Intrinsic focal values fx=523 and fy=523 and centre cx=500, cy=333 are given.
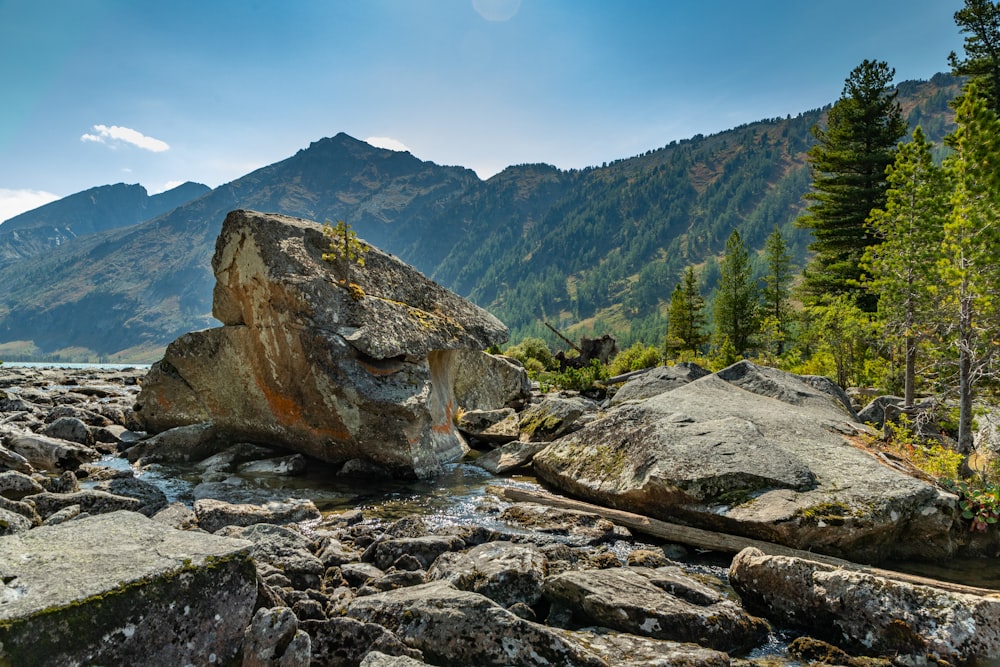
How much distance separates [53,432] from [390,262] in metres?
11.6

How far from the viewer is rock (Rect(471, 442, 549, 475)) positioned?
47.8 ft

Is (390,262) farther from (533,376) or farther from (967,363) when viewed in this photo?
(533,376)

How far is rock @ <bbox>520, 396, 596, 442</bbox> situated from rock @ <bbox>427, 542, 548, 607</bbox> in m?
8.96

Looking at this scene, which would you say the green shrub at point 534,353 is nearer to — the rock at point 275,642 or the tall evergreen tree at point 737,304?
the tall evergreen tree at point 737,304

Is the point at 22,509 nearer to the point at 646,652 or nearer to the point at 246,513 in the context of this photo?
the point at 246,513

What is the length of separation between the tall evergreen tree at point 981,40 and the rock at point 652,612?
40504 mm

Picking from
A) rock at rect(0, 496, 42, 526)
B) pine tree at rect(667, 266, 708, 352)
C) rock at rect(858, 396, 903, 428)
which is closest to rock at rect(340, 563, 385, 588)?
rock at rect(0, 496, 42, 526)

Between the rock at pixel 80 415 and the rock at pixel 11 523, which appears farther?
the rock at pixel 80 415

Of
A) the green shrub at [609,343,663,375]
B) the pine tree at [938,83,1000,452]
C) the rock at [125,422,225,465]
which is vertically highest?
the pine tree at [938,83,1000,452]

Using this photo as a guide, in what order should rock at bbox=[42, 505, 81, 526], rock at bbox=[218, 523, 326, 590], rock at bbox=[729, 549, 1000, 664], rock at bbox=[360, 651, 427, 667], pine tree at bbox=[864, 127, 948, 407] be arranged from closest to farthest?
rock at bbox=[360, 651, 427, 667] < rock at bbox=[729, 549, 1000, 664] < rock at bbox=[218, 523, 326, 590] < rock at bbox=[42, 505, 81, 526] < pine tree at bbox=[864, 127, 948, 407]

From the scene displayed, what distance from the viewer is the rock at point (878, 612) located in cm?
523

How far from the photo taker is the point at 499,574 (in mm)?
6406

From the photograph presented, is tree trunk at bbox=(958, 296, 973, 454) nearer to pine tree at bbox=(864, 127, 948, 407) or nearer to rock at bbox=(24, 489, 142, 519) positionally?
pine tree at bbox=(864, 127, 948, 407)

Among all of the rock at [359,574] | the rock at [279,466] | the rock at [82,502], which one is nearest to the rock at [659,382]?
the rock at [279,466]
